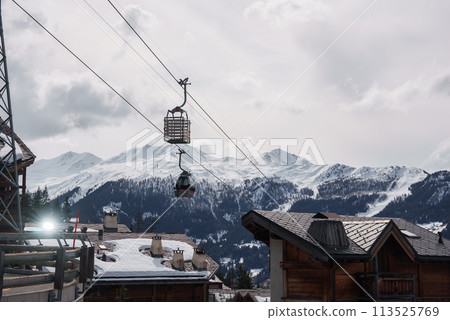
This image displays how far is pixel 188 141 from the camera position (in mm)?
21203

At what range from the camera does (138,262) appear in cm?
3020

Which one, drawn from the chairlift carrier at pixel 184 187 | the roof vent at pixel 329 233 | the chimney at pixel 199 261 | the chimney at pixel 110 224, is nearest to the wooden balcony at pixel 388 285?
the roof vent at pixel 329 233

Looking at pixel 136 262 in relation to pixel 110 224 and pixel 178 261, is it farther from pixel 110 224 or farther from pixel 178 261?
pixel 110 224

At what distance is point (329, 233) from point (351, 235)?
2.10m

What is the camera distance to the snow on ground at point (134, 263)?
28.0m

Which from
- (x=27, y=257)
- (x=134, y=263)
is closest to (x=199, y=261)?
(x=134, y=263)

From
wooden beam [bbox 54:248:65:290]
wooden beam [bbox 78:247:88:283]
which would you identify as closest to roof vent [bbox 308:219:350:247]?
wooden beam [bbox 78:247:88:283]

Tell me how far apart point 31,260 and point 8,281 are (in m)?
0.56

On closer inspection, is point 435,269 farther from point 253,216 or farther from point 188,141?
point 188,141

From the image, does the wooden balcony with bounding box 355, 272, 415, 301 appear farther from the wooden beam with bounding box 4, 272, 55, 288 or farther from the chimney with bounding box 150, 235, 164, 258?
the chimney with bounding box 150, 235, 164, 258

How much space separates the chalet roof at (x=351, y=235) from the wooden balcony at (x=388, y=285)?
3.60 feet

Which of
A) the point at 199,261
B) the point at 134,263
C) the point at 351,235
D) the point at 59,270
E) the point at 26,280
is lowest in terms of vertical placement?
the point at 134,263

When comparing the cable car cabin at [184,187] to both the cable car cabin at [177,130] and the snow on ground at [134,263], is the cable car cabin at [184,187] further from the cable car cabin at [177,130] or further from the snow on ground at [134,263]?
the snow on ground at [134,263]
